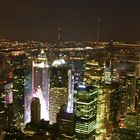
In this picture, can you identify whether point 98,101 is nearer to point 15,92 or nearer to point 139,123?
point 139,123

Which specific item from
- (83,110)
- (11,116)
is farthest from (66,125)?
(11,116)

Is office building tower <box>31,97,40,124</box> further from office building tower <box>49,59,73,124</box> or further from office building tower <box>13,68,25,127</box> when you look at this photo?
office building tower <box>49,59,73,124</box>

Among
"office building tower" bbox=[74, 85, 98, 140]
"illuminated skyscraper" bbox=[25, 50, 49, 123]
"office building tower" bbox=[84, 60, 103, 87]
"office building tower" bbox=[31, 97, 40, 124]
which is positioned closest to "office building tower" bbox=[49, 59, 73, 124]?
"illuminated skyscraper" bbox=[25, 50, 49, 123]

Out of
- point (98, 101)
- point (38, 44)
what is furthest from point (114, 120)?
point (38, 44)

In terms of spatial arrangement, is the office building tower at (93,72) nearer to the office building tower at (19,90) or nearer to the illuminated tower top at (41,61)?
the illuminated tower top at (41,61)

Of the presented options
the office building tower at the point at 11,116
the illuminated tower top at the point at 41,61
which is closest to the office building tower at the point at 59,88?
the illuminated tower top at the point at 41,61

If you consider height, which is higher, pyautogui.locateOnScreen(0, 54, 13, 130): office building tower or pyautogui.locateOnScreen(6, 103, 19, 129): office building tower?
pyautogui.locateOnScreen(0, 54, 13, 130): office building tower
